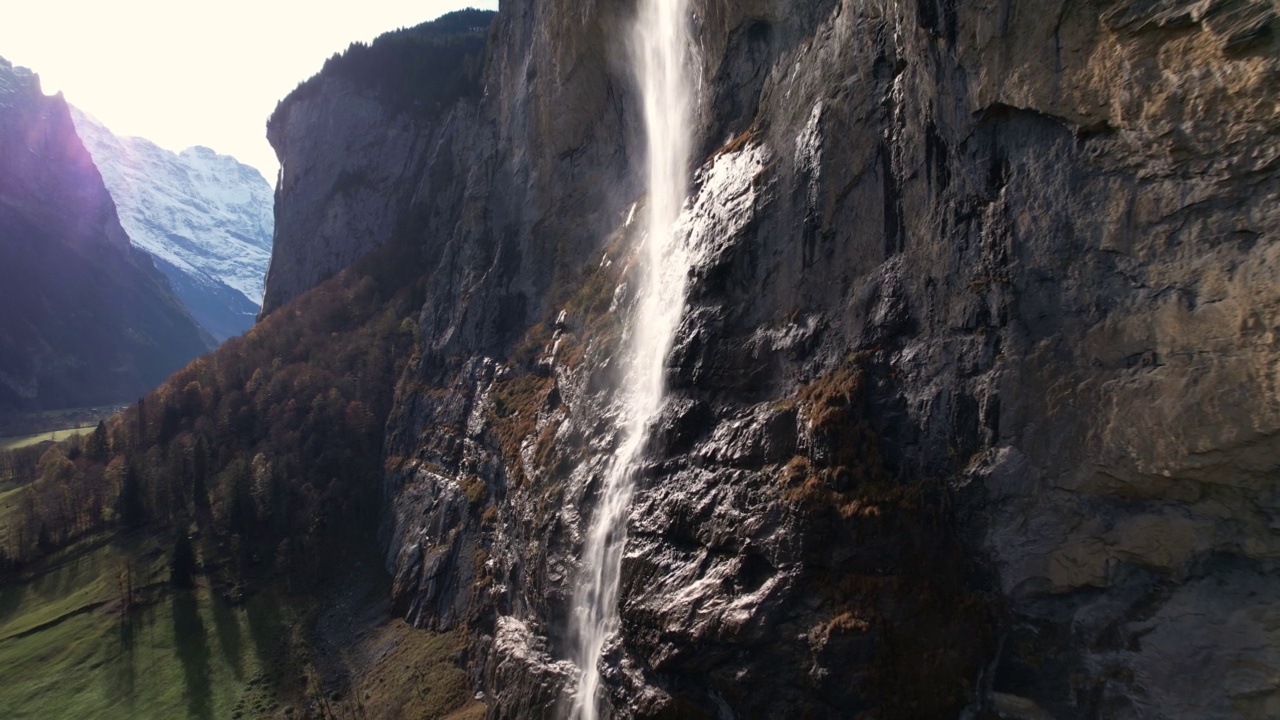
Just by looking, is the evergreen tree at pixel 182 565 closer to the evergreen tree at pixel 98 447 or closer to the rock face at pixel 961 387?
the evergreen tree at pixel 98 447

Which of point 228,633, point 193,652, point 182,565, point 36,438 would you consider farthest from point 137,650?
point 36,438

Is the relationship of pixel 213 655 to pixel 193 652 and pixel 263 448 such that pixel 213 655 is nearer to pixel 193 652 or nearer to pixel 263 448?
pixel 193 652

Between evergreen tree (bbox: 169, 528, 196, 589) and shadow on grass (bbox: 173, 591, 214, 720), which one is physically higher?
evergreen tree (bbox: 169, 528, 196, 589)

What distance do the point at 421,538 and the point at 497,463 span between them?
11271mm

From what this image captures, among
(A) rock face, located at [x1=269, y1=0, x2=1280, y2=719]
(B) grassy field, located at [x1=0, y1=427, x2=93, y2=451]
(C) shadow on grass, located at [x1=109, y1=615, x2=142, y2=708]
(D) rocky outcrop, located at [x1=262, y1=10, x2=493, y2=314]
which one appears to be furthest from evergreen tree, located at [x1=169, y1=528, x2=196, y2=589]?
(B) grassy field, located at [x1=0, y1=427, x2=93, y2=451]

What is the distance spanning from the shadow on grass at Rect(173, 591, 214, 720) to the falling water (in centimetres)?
3184

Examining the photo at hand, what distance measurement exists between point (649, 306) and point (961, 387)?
53.6ft

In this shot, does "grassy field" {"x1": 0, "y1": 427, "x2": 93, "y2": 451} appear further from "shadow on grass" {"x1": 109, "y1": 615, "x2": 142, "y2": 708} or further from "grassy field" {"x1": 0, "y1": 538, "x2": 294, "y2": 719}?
"shadow on grass" {"x1": 109, "y1": 615, "x2": 142, "y2": 708}

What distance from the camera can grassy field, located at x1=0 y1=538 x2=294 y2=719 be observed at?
1901 inches

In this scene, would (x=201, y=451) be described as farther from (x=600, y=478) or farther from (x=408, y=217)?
(x=600, y=478)

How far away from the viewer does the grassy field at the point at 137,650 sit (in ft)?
158

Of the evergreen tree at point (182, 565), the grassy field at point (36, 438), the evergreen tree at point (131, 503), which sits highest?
the grassy field at point (36, 438)

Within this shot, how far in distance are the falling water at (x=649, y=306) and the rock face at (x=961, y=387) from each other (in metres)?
1.34

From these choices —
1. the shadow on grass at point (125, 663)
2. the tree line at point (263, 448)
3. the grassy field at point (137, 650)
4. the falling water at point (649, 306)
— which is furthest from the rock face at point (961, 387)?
the tree line at point (263, 448)
